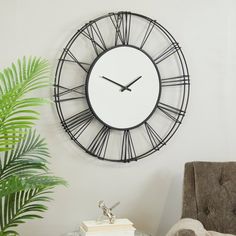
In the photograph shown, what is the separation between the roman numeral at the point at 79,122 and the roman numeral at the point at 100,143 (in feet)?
0.29

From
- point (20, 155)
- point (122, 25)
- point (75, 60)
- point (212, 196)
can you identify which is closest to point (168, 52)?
point (122, 25)

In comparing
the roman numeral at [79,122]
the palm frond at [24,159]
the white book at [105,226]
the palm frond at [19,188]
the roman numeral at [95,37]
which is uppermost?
the roman numeral at [95,37]

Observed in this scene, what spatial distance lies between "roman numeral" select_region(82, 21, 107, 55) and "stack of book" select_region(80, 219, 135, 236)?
930 millimetres

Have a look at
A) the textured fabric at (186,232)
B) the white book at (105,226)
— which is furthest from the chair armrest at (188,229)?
the white book at (105,226)

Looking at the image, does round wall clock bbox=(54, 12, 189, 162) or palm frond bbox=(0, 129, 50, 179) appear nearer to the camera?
palm frond bbox=(0, 129, 50, 179)

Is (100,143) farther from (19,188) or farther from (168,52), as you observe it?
(19,188)

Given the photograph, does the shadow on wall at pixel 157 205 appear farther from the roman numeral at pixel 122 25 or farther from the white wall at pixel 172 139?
the roman numeral at pixel 122 25

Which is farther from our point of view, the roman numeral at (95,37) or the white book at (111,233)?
the roman numeral at (95,37)

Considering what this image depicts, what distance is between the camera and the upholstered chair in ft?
8.34

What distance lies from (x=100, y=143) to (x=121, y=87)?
0.33 metres

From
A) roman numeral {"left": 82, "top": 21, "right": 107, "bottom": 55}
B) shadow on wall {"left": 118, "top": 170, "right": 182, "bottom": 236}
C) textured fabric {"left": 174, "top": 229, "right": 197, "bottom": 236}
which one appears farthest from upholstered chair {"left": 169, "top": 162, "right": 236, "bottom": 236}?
roman numeral {"left": 82, "top": 21, "right": 107, "bottom": 55}

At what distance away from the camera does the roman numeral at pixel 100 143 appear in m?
2.71

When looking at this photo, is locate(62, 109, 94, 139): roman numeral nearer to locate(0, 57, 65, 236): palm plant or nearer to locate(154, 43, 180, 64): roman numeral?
locate(0, 57, 65, 236): palm plant

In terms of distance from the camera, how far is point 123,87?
2.72 meters
